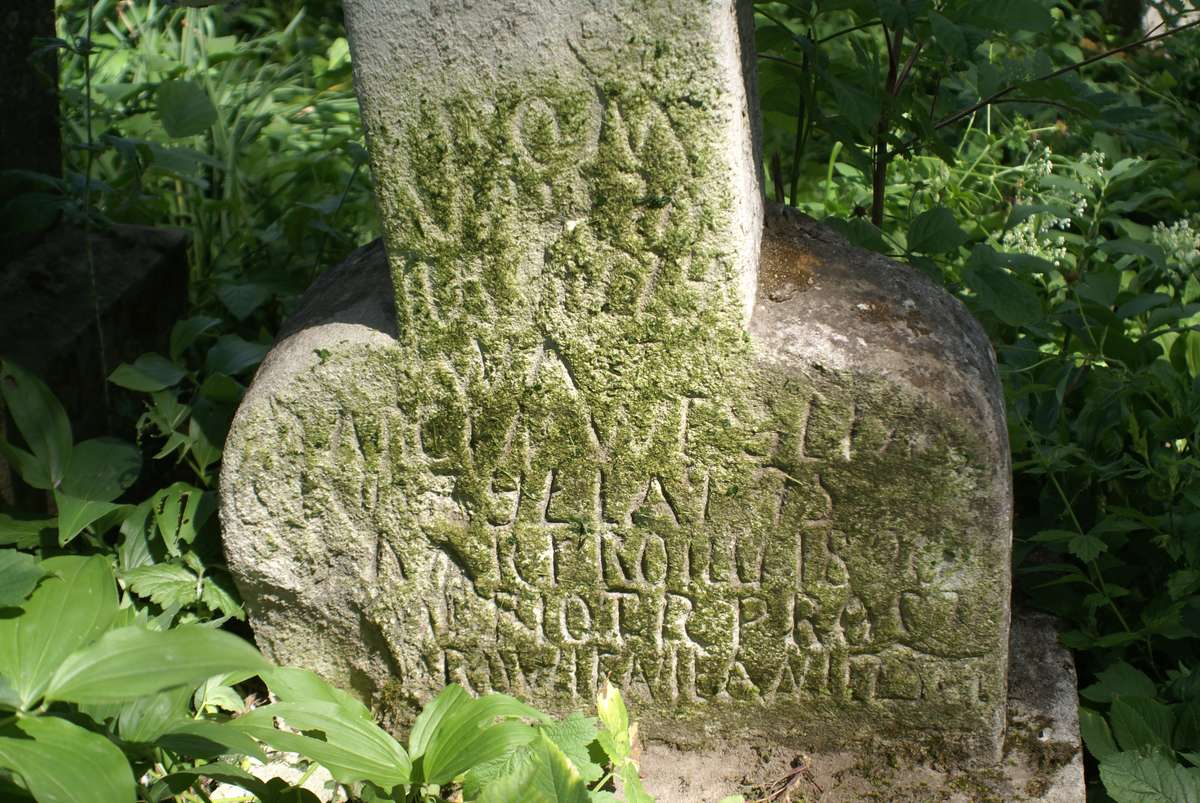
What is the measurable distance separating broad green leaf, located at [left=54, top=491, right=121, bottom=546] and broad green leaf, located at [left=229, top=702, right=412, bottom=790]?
48 cm

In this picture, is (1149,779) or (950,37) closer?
(1149,779)

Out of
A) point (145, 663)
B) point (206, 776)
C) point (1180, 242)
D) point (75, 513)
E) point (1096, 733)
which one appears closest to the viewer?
point (145, 663)

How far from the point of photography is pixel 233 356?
2.46 meters

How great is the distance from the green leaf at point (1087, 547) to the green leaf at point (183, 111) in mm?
2229

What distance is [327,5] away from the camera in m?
5.10

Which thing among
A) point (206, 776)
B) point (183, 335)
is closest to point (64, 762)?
point (206, 776)

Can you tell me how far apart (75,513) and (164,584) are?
0.65 ft

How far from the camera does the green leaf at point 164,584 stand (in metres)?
2.17

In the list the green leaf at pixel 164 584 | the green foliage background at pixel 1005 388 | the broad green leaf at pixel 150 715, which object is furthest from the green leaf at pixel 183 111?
the broad green leaf at pixel 150 715

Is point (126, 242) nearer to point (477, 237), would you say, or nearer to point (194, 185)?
point (194, 185)

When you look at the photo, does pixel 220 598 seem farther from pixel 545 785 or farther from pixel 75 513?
pixel 545 785

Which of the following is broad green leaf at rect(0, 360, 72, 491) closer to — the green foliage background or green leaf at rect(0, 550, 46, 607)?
the green foliage background

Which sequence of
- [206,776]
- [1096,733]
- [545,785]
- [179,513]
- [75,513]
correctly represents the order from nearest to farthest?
[545,785], [206,776], [1096,733], [75,513], [179,513]

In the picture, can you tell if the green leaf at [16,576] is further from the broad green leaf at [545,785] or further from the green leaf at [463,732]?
the broad green leaf at [545,785]
